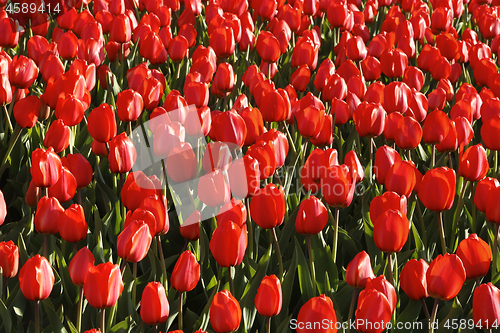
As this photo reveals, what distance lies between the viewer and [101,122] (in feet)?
5.97

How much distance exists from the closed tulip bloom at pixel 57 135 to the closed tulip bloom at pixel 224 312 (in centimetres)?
98

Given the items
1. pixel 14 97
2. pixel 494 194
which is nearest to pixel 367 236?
pixel 494 194

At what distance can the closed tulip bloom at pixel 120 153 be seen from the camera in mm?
1691

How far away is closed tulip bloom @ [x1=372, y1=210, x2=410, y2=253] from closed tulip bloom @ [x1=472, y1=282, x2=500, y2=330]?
0.74 ft

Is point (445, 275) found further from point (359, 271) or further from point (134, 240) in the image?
point (134, 240)

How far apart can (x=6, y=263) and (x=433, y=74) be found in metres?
2.13

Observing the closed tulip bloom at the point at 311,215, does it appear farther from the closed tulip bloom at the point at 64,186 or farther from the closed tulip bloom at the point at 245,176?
the closed tulip bloom at the point at 64,186

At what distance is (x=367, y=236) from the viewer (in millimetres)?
1750

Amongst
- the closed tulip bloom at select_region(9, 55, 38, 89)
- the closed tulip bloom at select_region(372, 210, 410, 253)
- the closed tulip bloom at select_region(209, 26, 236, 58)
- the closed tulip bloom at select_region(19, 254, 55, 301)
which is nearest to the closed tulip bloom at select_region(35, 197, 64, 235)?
the closed tulip bloom at select_region(19, 254, 55, 301)

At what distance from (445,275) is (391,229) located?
0.17 metres

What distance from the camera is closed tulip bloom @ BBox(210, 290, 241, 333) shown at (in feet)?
3.77

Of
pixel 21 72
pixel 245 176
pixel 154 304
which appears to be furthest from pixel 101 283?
pixel 21 72

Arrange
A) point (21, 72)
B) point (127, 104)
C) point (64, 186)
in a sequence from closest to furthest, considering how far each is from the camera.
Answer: point (64, 186) < point (127, 104) < point (21, 72)

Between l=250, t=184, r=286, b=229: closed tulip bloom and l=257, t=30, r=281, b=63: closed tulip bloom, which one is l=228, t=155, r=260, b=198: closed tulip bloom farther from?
l=257, t=30, r=281, b=63: closed tulip bloom
